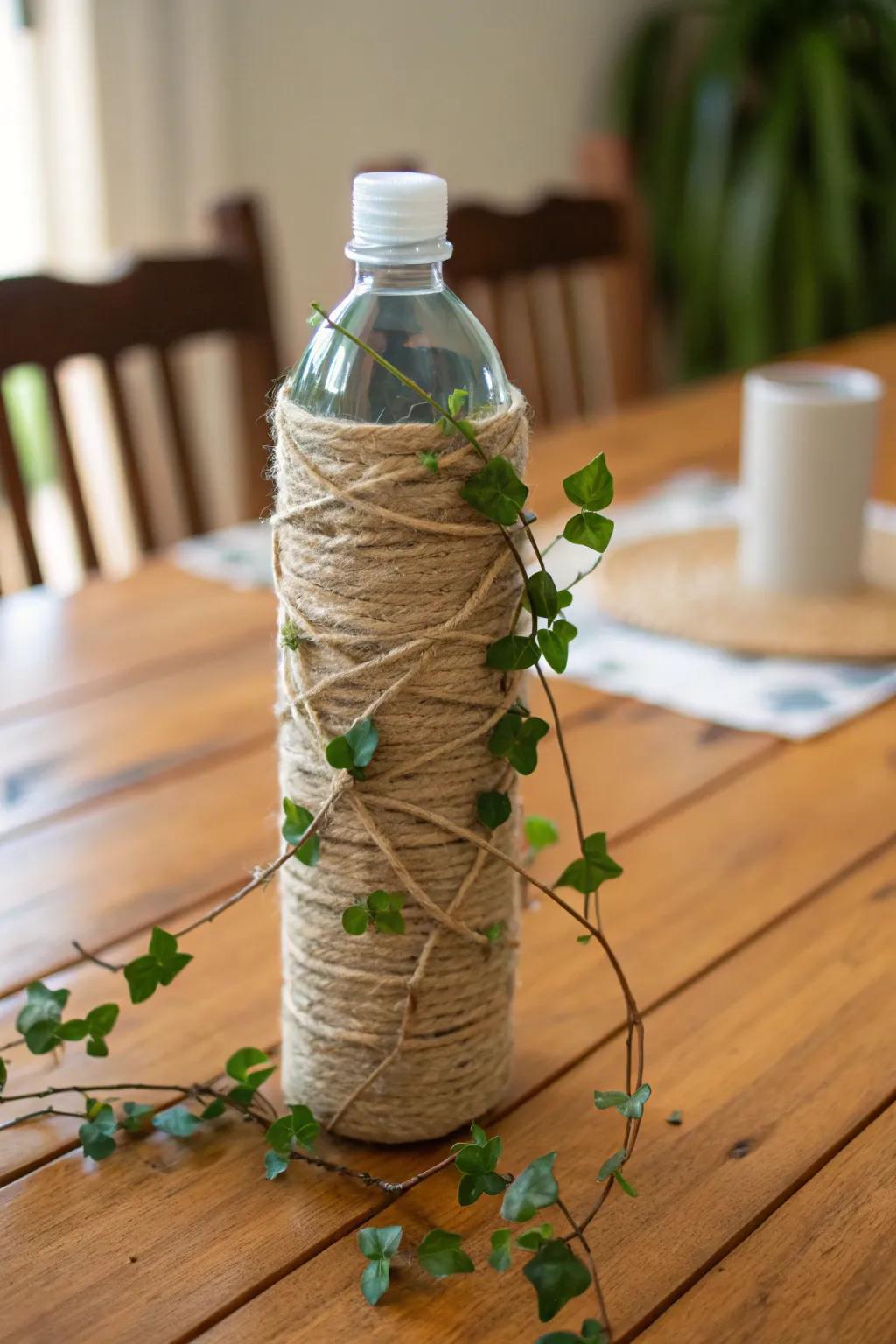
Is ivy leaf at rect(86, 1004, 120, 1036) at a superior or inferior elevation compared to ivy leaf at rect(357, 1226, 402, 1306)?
superior

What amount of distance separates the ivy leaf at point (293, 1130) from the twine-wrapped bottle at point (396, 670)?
0.01 meters

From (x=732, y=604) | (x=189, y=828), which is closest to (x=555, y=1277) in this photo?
(x=189, y=828)

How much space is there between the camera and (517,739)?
1.63 ft

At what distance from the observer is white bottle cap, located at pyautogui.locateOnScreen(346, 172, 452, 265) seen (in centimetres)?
46

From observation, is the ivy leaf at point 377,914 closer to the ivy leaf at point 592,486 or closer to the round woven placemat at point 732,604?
the ivy leaf at point 592,486

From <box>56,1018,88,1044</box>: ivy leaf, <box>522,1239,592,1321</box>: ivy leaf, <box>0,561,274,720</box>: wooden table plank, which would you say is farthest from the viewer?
<box>0,561,274,720</box>: wooden table plank

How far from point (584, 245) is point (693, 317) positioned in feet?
4.19

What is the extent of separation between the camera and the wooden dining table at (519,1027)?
469 mm

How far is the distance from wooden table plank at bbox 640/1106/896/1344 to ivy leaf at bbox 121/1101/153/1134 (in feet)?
0.66

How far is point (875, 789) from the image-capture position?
0.82 meters

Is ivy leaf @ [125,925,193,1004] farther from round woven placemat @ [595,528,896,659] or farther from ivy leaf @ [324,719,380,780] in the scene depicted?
round woven placemat @ [595,528,896,659]

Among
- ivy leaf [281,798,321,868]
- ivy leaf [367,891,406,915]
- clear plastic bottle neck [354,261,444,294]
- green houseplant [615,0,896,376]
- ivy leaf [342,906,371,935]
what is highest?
clear plastic bottle neck [354,261,444,294]

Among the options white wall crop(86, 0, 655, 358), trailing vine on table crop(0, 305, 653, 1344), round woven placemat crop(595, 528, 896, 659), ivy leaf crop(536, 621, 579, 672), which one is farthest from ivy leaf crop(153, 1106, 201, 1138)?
white wall crop(86, 0, 655, 358)

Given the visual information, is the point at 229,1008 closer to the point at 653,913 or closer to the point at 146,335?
the point at 653,913
